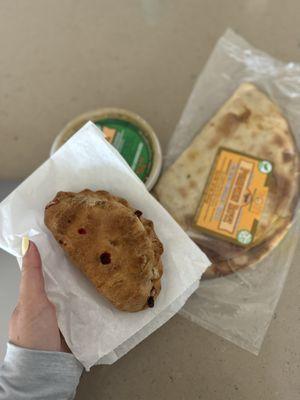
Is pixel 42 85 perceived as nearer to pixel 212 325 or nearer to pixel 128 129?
pixel 128 129

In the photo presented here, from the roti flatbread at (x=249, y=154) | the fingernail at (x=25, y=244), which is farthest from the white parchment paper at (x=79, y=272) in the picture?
the roti flatbread at (x=249, y=154)

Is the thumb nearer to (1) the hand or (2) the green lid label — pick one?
(1) the hand

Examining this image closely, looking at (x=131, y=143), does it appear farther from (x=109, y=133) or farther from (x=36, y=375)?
(x=36, y=375)

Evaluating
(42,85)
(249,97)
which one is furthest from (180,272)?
(42,85)

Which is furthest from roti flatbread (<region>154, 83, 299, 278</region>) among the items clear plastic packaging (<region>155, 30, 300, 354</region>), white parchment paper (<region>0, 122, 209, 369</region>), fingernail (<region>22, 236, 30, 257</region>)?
fingernail (<region>22, 236, 30, 257</region>)

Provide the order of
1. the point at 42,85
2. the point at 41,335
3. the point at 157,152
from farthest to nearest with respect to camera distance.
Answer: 1. the point at 42,85
2. the point at 157,152
3. the point at 41,335

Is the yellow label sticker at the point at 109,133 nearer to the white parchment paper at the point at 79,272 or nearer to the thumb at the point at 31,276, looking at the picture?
the white parchment paper at the point at 79,272
